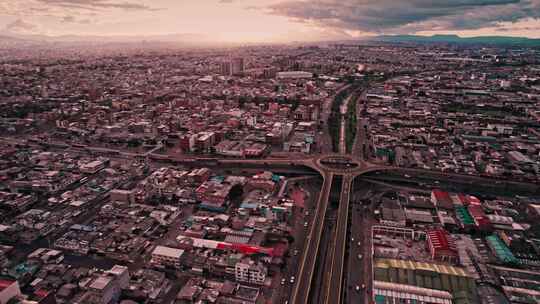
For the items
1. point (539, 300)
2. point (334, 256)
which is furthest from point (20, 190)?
point (539, 300)

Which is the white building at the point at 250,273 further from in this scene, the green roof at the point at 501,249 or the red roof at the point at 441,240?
the green roof at the point at 501,249

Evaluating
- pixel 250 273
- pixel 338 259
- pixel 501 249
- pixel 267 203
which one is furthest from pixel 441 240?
pixel 267 203

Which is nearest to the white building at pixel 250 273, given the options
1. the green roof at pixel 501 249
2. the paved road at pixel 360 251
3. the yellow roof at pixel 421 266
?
the paved road at pixel 360 251

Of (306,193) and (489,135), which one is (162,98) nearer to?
(306,193)

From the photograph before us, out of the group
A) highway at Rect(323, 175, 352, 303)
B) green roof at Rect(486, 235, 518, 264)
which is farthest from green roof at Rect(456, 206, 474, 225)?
highway at Rect(323, 175, 352, 303)

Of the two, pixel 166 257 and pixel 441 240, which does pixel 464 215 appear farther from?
pixel 166 257
